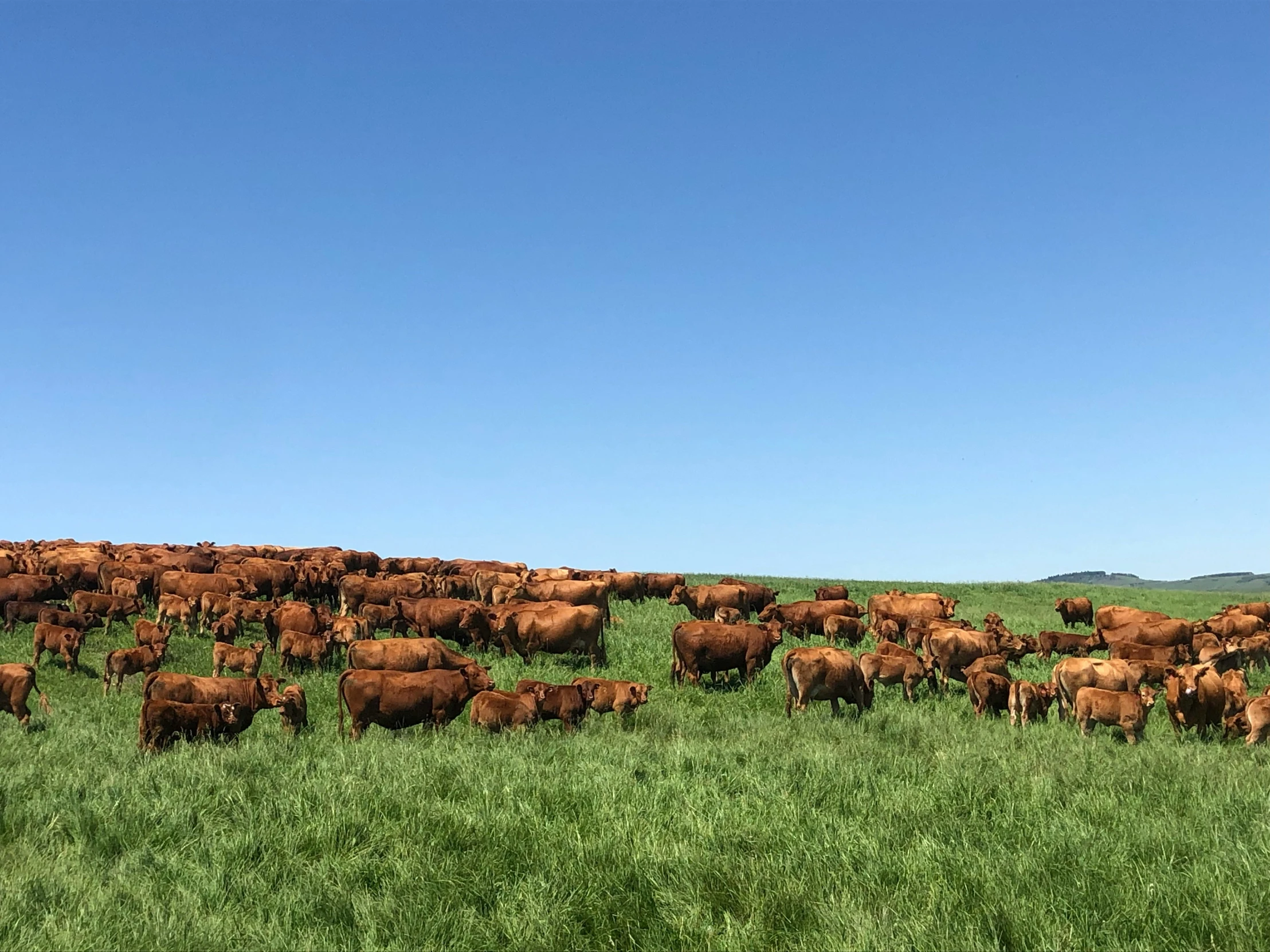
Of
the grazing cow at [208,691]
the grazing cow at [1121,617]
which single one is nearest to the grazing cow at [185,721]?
the grazing cow at [208,691]

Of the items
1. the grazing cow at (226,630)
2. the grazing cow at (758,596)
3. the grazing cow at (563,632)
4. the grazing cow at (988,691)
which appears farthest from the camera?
the grazing cow at (758,596)

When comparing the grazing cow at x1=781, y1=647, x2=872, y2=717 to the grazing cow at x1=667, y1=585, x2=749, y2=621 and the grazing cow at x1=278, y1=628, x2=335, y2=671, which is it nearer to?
the grazing cow at x1=278, y1=628, x2=335, y2=671

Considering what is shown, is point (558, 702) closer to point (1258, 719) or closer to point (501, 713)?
point (501, 713)

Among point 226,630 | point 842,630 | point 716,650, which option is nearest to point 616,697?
point 716,650

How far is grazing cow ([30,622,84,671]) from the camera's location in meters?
19.3

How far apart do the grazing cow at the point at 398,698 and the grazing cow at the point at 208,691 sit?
1.13 meters

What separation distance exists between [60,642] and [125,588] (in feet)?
24.7

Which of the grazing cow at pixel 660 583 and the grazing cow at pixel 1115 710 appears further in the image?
the grazing cow at pixel 660 583

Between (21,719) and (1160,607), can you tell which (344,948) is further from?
(1160,607)

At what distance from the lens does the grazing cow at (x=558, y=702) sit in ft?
Result: 46.8

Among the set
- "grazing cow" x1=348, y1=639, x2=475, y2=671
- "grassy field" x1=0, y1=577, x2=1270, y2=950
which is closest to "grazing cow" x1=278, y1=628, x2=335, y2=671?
"grazing cow" x1=348, y1=639, x2=475, y2=671

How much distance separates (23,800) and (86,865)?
7.60ft

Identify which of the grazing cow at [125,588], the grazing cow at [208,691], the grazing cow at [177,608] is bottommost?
the grazing cow at [208,691]

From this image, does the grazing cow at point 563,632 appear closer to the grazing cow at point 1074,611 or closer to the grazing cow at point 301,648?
the grazing cow at point 301,648
